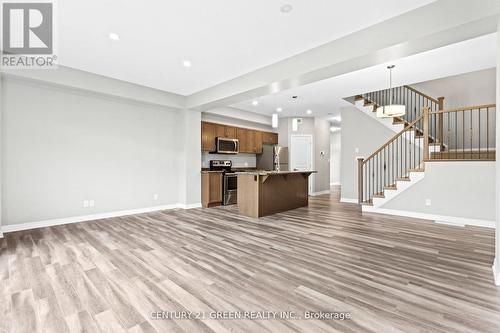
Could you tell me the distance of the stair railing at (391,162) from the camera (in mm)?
6059

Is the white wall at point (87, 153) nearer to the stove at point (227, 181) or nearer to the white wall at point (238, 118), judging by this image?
the stove at point (227, 181)

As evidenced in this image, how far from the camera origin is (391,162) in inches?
258

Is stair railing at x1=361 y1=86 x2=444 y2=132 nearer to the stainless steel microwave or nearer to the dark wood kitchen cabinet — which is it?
the dark wood kitchen cabinet

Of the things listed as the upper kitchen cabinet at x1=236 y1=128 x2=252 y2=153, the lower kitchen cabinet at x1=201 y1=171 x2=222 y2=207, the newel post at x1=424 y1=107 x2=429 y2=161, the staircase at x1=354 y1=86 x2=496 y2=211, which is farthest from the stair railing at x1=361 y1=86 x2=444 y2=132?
the lower kitchen cabinet at x1=201 y1=171 x2=222 y2=207

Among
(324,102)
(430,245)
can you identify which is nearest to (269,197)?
(430,245)

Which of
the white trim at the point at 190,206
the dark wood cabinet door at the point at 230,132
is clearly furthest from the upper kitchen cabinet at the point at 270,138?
the white trim at the point at 190,206

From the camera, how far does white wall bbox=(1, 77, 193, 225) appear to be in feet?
13.5

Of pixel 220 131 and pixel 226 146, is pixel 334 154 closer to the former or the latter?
pixel 226 146

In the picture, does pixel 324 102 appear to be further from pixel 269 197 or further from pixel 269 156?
pixel 269 197

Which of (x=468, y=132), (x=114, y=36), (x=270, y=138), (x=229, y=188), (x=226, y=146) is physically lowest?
(x=229, y=188)

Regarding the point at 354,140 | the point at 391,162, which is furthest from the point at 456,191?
the point at 354,140

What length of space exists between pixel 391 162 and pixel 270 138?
4.01 metres

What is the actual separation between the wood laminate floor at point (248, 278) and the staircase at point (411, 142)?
1.65 meters

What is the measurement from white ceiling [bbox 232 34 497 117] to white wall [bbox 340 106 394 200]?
0.57 metres
